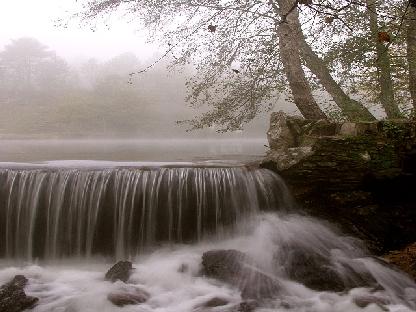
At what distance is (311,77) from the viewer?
416 inches

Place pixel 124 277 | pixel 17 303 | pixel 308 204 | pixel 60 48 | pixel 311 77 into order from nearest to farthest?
pixel 17 303 < pixel 124 277 < pixel 308 204 < pixel 311 77 < pixel 60 48

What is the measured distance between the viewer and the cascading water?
20.6 feet

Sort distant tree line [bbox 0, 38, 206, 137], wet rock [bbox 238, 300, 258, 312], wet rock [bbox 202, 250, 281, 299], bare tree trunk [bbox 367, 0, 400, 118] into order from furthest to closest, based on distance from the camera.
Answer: distant tree line [bbox 0, 38, 206, 137]
bare tree trunk [bbox 367, 0, 400, 118]
wet rock [bbox 202, 250, 281, 299]
wet rock [bbox 238, 300, 258, 312]

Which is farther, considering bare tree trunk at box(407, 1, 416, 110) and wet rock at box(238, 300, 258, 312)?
bare tree trunk at box(407, 1, 416, 110)

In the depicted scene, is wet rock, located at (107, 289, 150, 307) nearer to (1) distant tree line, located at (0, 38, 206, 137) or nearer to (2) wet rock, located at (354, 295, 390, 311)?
(2) wet rock, located at (354, 295, 390, 311)

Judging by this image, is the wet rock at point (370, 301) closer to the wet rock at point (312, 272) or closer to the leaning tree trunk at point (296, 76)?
the wet rock at point (312, 272)

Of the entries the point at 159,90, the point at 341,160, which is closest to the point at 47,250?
the point at 341,160

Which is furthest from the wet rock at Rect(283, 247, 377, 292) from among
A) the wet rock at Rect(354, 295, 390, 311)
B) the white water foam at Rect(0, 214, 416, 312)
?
the wet rock at Rect(354, 295, 390, 311)

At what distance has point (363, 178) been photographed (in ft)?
23.9

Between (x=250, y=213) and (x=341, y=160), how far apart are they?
6.73ft

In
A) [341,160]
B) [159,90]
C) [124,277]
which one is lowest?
[124,277]

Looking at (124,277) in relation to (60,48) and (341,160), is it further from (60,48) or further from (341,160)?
(60,48)

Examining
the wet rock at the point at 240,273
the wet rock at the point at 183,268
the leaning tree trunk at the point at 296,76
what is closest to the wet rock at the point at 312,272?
the wet rock at the point at 240,273

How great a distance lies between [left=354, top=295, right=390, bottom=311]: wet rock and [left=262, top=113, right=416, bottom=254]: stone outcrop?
5.88 feet
